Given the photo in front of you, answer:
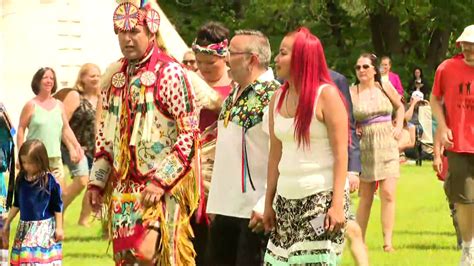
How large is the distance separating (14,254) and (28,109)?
402cm

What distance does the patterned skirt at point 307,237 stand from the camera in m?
7.23

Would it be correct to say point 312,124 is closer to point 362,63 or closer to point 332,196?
point 332,196

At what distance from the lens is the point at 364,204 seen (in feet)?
41.2

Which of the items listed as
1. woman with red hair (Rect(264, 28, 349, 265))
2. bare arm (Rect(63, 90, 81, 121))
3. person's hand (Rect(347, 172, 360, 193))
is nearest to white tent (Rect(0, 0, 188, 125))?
bare arm (Rect(63, 90, 81, 121))

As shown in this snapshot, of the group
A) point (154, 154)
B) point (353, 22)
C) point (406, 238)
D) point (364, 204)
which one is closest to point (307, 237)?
point (154, 154)

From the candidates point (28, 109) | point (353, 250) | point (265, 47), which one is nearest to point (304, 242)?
point (265, 47)

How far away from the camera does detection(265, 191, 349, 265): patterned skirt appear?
723 cm

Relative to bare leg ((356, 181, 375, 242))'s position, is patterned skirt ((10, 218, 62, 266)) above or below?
below

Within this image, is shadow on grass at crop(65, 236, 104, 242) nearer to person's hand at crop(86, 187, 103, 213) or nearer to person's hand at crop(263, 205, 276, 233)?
person's hand at crop(86, 187, 103, 213)

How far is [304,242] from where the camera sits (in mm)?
7258

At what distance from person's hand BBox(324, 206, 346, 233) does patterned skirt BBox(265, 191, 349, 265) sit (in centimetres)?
7

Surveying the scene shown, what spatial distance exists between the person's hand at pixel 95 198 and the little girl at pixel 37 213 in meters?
2.44

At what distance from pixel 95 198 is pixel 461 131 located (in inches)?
160

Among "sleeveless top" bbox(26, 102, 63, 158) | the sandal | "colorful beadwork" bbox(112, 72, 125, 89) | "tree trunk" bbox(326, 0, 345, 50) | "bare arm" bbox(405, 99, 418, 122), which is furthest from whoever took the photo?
"tree trunk" bbox(326, 0, 345, 50)
